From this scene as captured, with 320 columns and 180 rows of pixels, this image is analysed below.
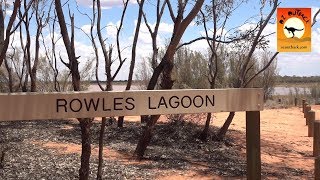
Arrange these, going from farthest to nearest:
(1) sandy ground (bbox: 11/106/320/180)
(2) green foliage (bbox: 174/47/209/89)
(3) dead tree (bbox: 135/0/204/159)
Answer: (2) green foliage (bbox: 174/47/209/89) → (1) sandy ground (bbox: 11/106/320/180) → (3) dead tree (bbox: 135/0/204/159)

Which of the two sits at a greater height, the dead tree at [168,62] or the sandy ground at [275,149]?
the dead tree at [168,62]

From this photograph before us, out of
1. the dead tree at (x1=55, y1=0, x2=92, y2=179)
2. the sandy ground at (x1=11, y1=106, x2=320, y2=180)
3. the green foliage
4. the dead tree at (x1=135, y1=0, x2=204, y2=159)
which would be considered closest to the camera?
the dead tree at (x1=55, y1=0, x2=92, y2=179)

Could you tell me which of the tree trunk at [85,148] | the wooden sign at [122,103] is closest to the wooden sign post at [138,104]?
the wooden sign at [122,103]

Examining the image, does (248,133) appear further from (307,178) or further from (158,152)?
(158,152)

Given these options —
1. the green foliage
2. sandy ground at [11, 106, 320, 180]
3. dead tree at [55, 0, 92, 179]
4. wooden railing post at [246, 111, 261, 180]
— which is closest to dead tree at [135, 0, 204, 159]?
sandy ground at [11, 106, 320, 180]

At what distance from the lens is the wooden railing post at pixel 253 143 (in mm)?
4133

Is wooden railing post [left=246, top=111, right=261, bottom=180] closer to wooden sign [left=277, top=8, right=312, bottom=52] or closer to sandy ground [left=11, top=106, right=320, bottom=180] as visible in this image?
sandy ground [left=11, top=106, right=320, bottom=180]

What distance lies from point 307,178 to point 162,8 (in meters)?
5.62

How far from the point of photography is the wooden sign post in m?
3.55

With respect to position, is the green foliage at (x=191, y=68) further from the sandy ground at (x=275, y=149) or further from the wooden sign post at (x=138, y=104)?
the wooden sign post at (x=138, y=104)

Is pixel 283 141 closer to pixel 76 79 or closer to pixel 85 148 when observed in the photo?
pixel 85 148

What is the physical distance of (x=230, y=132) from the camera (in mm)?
13953

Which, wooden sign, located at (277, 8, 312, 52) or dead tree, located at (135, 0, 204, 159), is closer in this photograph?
dead tree, located at (135, 0, 204, 159)

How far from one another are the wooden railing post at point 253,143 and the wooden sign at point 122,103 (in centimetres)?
9
